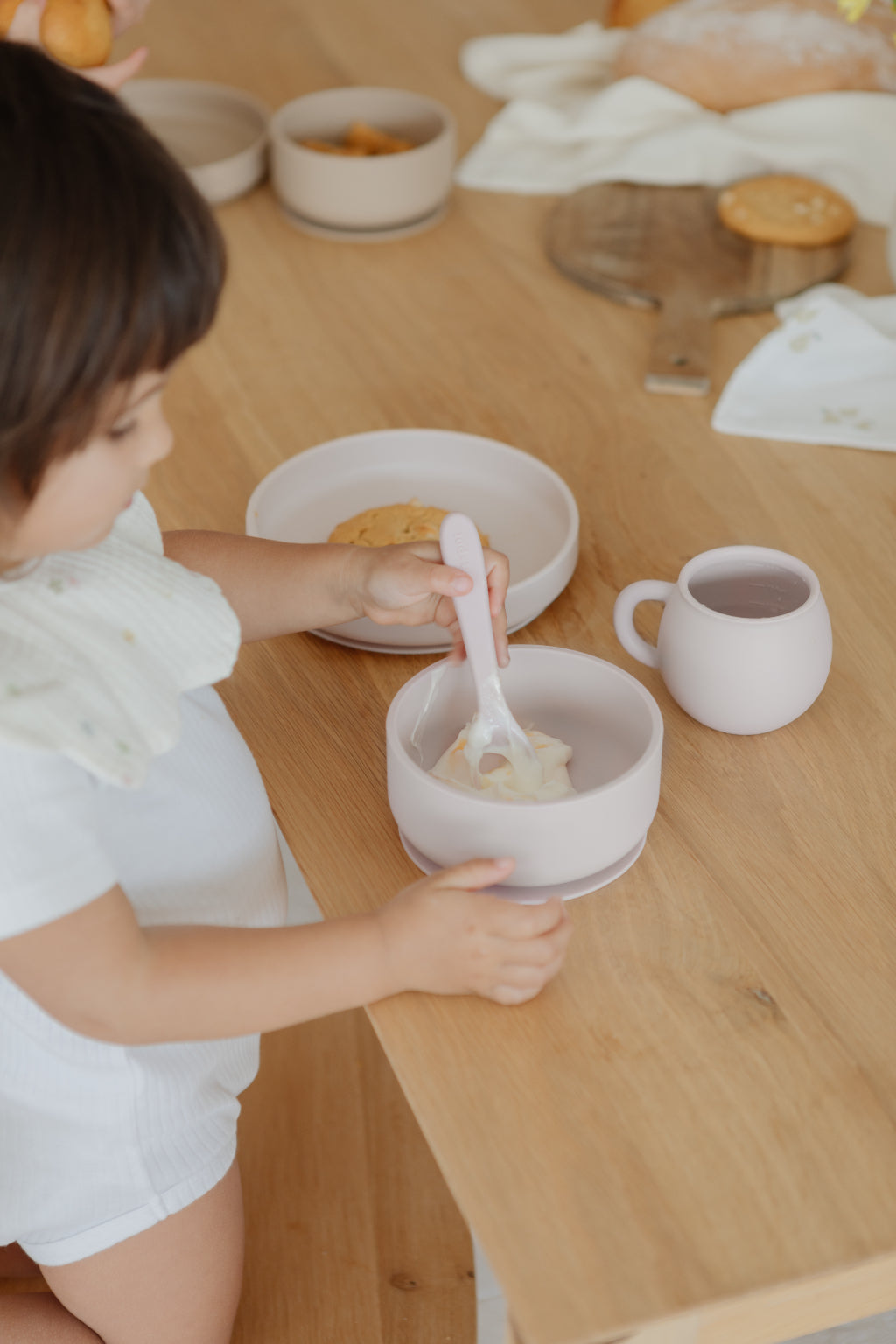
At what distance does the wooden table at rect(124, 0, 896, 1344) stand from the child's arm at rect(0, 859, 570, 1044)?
0.9 inches

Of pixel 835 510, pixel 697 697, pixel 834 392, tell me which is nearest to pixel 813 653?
pixel 697 697

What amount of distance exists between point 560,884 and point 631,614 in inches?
7.8

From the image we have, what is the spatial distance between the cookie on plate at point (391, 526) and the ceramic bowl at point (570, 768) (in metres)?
0.17

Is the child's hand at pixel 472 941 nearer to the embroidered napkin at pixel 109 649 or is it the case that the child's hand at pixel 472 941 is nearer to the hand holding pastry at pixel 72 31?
the embroidered napkin at pixel 109 649

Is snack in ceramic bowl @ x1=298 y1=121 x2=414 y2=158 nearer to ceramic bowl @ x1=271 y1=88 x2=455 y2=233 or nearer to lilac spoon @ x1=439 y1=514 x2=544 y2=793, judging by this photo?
ceramic bowl @ x1=271 y1=88 x2=455 y2=233

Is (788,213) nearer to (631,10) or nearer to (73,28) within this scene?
(631,10)

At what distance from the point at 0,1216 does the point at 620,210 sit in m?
1.13

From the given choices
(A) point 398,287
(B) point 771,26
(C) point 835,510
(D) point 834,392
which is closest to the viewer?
(C) point 835,510

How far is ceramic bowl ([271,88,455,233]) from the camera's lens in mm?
1353

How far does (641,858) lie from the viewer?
729 millimetres

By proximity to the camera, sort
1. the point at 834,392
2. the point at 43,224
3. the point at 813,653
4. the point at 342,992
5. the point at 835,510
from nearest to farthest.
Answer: the point at 43,224 → the point at 342,992 → the point at 813,653 → the point at 835,510 → the point at 834,392

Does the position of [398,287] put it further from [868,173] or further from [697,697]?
[697,697]

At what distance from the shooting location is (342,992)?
25.5 inches

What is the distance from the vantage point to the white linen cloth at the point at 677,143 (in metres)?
1.40
